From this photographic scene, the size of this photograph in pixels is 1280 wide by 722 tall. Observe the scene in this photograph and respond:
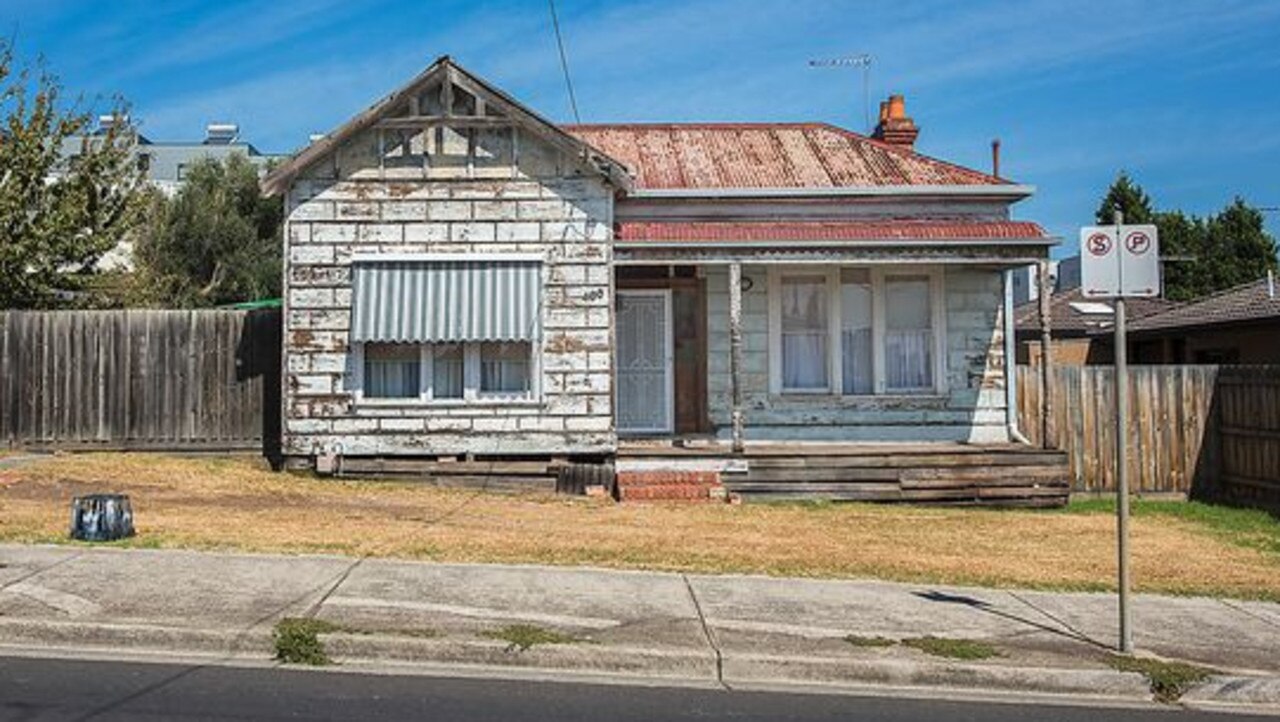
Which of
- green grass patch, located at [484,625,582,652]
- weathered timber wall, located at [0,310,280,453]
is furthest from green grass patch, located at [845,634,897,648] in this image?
weathered timber wall, located at [0,310,280,453]

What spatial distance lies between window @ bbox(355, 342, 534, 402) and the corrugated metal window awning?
0.37m

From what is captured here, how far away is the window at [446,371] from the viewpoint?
15.1m

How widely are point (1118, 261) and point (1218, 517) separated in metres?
8.70

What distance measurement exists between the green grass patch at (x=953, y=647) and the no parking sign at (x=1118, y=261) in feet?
7.87

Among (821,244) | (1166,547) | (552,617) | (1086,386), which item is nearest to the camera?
(552,617)

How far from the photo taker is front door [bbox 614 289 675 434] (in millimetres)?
16375

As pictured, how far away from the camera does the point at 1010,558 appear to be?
1082 cm

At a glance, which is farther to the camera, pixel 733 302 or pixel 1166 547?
pixel 733 302

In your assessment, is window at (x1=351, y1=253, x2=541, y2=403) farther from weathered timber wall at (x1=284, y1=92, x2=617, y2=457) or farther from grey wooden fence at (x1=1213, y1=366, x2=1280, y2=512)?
grey wooden fence at (x1=1213, y1=366, x2=1280, y2=512)

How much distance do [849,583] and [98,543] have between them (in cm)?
642

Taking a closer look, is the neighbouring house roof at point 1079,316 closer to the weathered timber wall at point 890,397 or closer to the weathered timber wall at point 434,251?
the weathered timber wall at point 890,397

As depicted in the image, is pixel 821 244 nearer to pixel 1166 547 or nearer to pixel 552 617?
pixel 1166 547

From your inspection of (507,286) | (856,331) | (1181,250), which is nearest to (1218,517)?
(856,331)

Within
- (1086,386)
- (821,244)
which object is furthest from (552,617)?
(1086,386)
